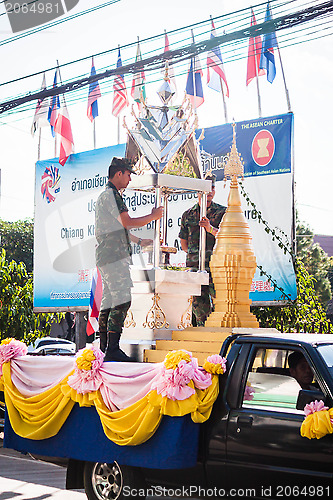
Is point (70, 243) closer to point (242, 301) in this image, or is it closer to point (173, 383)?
point (242, 301)

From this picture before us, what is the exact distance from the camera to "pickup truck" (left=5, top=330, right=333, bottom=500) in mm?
4777

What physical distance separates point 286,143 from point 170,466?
27.9 feet

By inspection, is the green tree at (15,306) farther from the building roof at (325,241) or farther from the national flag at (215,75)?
the building roof at (325,241)

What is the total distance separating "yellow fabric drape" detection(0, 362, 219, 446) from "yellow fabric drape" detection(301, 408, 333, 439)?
0.83 meters

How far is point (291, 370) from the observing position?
17.5ft

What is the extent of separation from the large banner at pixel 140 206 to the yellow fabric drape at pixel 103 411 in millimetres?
5146

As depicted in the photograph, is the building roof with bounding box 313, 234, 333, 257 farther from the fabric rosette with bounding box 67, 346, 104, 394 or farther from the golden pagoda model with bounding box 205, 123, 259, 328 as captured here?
the fabric rosette with bounding box 67, 346, 104, 394

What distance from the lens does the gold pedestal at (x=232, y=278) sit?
6.75 m

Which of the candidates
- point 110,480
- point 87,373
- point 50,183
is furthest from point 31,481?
point 50,183

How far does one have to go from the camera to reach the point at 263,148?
13078 mm

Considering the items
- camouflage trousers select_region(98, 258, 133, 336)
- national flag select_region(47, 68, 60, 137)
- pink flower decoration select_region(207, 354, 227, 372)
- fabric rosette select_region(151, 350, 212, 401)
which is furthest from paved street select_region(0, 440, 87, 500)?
national flag select_region(47, 68, 60, 137)

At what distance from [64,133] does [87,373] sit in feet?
43.2

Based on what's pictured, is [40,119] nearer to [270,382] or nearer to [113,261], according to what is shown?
[113,261]

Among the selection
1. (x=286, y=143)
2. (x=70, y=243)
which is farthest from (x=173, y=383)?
(x=70, y=243)
